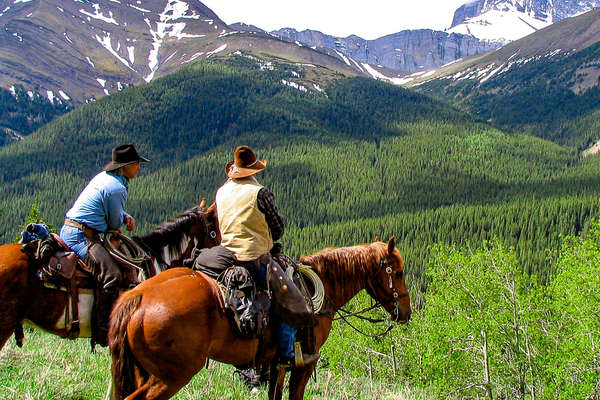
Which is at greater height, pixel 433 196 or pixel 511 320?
pixel 511 320

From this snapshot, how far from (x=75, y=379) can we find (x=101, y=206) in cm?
264

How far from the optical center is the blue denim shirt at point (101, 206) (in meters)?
8.26

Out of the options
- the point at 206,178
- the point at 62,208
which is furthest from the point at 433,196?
the point at 62,208

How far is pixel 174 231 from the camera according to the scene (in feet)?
33.7

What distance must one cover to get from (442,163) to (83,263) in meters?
199

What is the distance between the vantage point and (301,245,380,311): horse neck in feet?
28.4

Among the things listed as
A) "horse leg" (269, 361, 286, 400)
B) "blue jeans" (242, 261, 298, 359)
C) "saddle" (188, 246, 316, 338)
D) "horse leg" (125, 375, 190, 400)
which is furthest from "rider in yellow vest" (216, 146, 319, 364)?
"horse leg" (125, 375, 190, 400)

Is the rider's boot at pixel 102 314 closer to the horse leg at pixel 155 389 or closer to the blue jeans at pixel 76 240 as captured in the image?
the blue jeans at pixel 76 240

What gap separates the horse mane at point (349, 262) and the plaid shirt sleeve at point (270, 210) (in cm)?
153

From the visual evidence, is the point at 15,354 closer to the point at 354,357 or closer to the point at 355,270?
the point at 355,270

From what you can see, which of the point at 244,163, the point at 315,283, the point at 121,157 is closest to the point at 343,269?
the point at 315,283

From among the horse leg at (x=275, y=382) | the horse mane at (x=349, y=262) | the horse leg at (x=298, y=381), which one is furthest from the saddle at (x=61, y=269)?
the horse mane at (x=349, y=262)

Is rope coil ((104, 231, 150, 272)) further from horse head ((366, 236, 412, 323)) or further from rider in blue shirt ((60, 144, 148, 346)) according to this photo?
horse head ((366, 236, 412, 323))

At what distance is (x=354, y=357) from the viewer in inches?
1656
